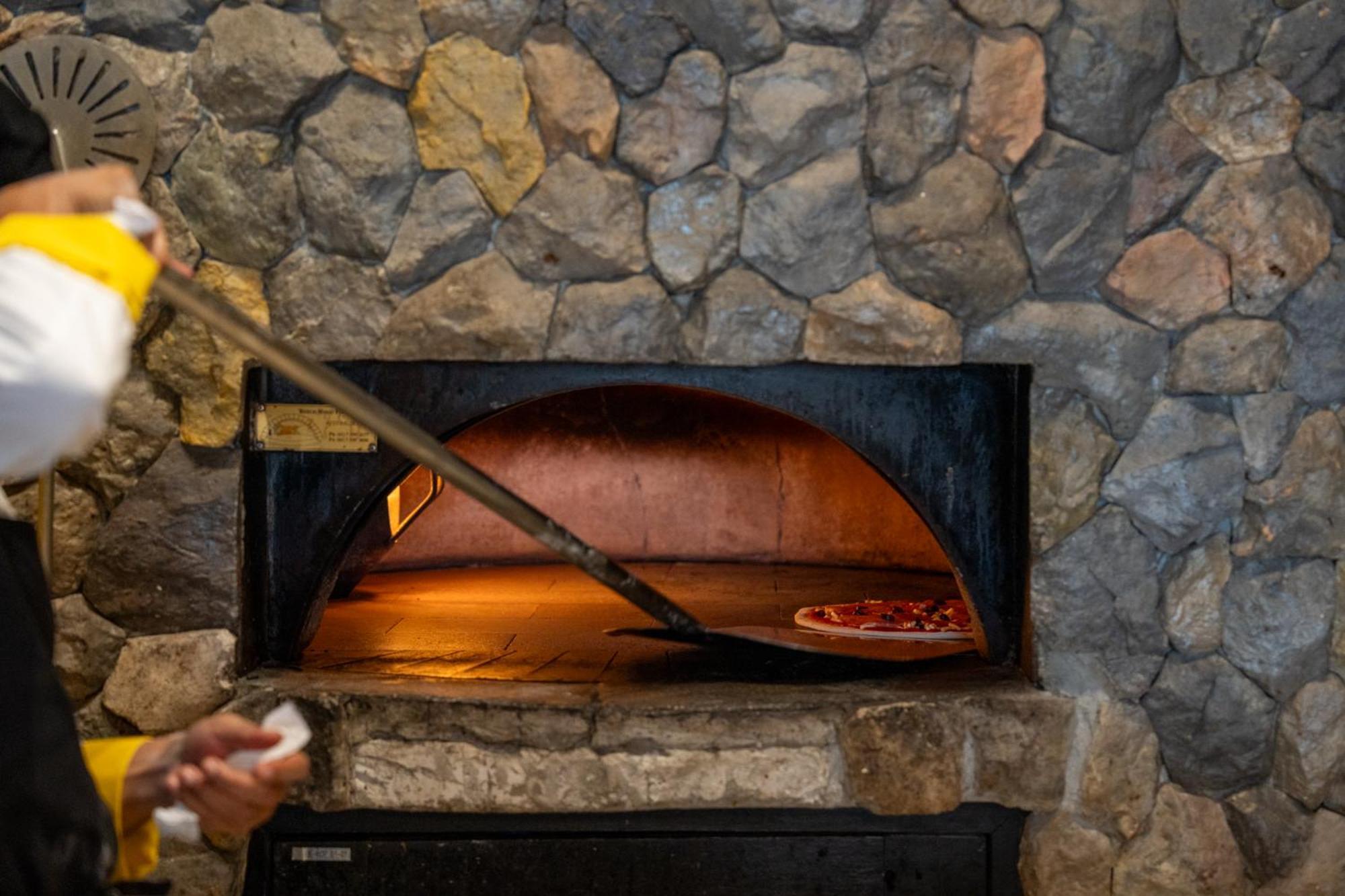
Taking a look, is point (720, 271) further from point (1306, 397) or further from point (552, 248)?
point (1306, 397)

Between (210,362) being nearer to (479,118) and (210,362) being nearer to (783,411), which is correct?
(479,118)

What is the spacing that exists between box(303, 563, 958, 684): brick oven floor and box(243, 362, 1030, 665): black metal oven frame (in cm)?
25

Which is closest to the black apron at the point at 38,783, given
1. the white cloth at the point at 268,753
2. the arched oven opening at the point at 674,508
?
the white cloth at the point at 268,753

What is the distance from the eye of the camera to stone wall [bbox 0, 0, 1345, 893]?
7.84ft

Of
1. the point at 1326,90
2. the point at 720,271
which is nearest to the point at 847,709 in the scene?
the point at 720,271

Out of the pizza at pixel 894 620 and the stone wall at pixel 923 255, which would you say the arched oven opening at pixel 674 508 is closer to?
the pizza at pixel 894 620

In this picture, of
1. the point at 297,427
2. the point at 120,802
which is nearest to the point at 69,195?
the point at 120,802

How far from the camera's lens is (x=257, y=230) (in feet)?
8.06

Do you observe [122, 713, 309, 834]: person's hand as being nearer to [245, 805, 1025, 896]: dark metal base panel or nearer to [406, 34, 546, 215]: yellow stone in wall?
[245, 805, 1025, 896]: dark metal base panel

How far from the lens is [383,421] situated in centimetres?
142

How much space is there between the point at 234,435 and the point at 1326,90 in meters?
2.11

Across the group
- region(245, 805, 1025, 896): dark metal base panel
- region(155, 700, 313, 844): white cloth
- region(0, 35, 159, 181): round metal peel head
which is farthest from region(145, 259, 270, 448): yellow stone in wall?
region(155, 700, 313, 844): white cloth

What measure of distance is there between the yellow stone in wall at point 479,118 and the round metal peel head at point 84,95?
0.50 m

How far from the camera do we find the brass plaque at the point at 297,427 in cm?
258
